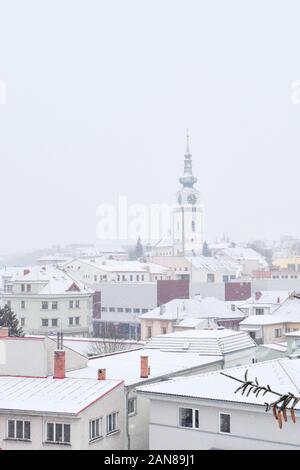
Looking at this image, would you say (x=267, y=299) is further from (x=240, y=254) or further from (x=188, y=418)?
(x=240, y=254)

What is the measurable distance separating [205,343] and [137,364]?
3.19 metres

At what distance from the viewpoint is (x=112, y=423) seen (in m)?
16.5

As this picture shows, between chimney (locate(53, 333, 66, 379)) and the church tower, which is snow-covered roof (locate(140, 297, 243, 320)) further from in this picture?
the church tower

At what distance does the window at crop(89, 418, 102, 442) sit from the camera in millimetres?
15594

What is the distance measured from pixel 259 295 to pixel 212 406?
39.8m

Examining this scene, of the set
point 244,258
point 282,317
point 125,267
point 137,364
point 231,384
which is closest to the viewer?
point 231,384

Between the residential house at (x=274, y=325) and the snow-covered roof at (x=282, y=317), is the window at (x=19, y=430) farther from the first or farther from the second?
the snow-covered roof at (x=282, y=317)

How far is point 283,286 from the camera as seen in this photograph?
63.9 m

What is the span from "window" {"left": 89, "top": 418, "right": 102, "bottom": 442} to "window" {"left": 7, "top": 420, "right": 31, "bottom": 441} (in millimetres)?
1195

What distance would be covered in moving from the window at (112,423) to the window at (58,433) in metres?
1.17

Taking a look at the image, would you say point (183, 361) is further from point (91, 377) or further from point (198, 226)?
point (198, 226)

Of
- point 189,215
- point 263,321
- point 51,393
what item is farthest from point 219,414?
point 189,215

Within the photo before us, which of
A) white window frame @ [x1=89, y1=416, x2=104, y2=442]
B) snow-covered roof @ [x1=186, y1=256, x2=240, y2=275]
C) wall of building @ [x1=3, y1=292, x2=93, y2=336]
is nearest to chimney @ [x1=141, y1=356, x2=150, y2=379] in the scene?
white window frame @ [x1=89, y1=416, x2=104, y2=442]
